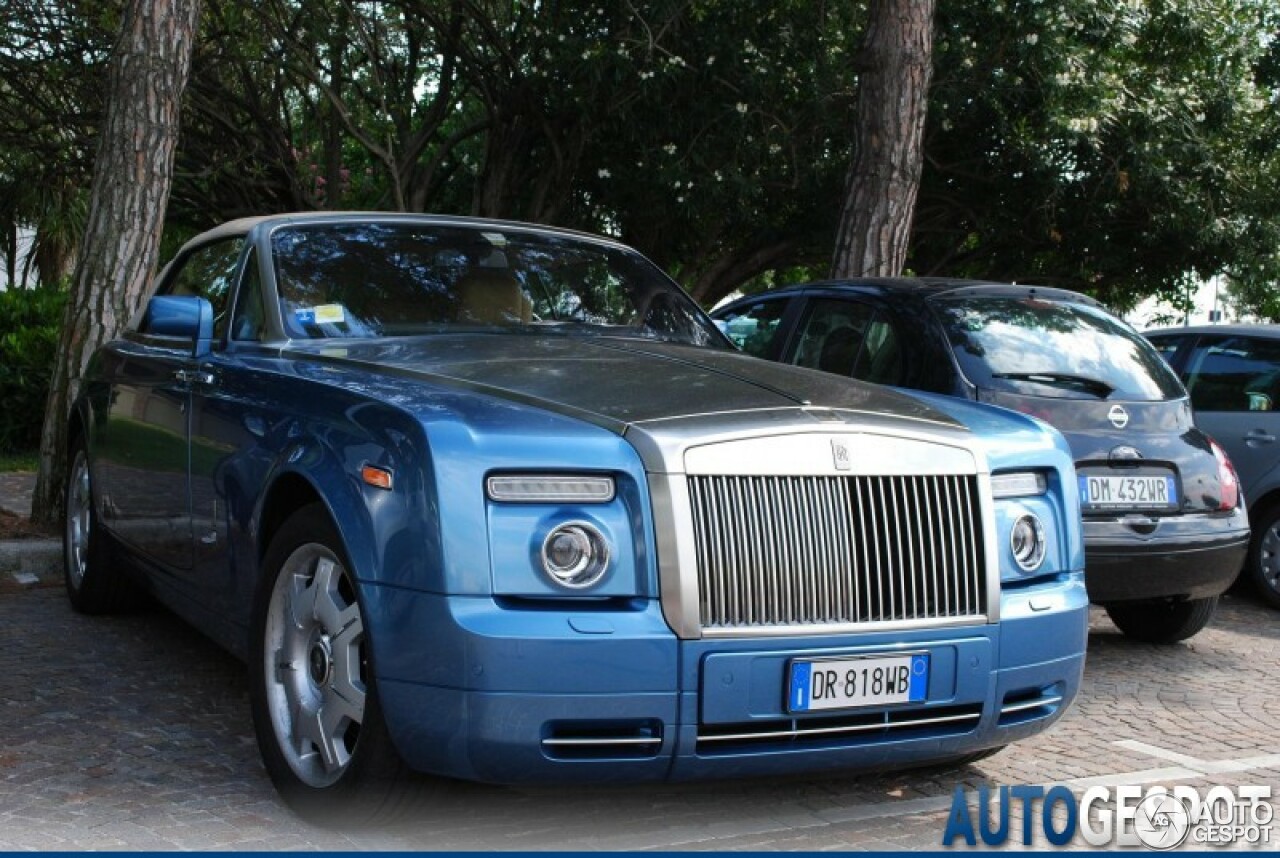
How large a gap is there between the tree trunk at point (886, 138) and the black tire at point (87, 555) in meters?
5.31

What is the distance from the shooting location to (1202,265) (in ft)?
64.5

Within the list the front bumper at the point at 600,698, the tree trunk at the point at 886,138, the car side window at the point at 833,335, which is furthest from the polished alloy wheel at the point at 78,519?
the tree trunk at the point at 886,138

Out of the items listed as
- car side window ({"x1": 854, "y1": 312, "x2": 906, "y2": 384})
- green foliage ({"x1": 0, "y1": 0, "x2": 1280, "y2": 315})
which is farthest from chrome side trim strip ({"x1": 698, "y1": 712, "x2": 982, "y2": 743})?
green foliage ({"x1": 0, "y1": 0, "x2": 1280, "y2": 315})

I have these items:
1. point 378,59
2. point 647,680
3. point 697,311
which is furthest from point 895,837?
point 378,59

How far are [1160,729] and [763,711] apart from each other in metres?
2.61

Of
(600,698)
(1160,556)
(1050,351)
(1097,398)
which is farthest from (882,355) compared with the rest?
(600,698)

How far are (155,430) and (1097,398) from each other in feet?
12.9

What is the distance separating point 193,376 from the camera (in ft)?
17.7

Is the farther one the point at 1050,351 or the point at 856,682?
the point at 1050,351

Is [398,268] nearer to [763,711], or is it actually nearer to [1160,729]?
[763,711]

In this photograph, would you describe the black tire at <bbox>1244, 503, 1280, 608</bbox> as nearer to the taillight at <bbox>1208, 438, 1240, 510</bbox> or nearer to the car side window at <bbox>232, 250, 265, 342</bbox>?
the taillight at <bbox>1208, 438, 1240, 510</bbox>

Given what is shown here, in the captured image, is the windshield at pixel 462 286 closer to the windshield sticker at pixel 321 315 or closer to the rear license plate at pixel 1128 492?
the windshield sticker at pixel 321 315

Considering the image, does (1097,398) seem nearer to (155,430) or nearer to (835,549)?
(835,549)

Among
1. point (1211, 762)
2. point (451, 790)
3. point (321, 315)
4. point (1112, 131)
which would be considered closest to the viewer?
point (451, 790)
